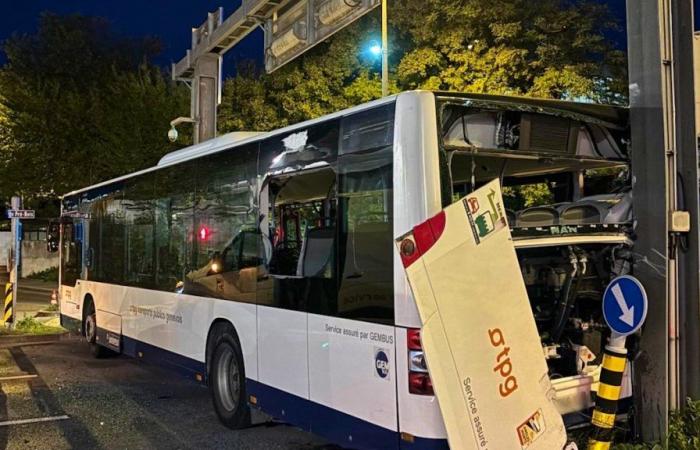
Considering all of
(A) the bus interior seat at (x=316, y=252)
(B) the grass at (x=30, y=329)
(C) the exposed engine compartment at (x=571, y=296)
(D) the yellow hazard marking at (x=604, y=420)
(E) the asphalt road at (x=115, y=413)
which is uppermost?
(A) the bus interior seat at (x=316, y=252)

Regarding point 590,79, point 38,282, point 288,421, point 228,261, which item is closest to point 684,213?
point 288,421

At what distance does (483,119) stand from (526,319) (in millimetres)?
1485

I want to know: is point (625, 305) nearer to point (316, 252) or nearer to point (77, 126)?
point (316, 252)

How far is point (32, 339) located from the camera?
12.7 m

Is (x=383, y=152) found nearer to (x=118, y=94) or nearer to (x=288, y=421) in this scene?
(x=288, y=421)

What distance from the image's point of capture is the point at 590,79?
15266 millimetres

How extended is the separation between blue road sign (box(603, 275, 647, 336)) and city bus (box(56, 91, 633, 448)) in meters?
0.40

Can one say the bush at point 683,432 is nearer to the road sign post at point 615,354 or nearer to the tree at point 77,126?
the road sign post at point 615,354

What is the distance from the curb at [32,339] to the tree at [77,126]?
9.42 m

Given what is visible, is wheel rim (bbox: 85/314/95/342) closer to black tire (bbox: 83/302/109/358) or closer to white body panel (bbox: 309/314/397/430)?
black tire (bbox: 83/302/109/358)

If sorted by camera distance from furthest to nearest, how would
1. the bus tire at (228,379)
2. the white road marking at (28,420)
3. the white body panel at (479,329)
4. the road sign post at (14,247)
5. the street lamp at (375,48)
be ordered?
the street lamp at (375,48)
the road sign post at (14,247)
the white road marking at (28,420)
the bus tire at (228,379)
the white body panel at (479,329)

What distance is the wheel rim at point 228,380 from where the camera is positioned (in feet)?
21.8

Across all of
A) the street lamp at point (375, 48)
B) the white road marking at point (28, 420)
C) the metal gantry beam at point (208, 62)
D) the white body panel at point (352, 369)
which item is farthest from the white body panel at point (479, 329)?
the street lamp at point (375, 48)

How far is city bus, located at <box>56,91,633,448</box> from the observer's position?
4277 mm
